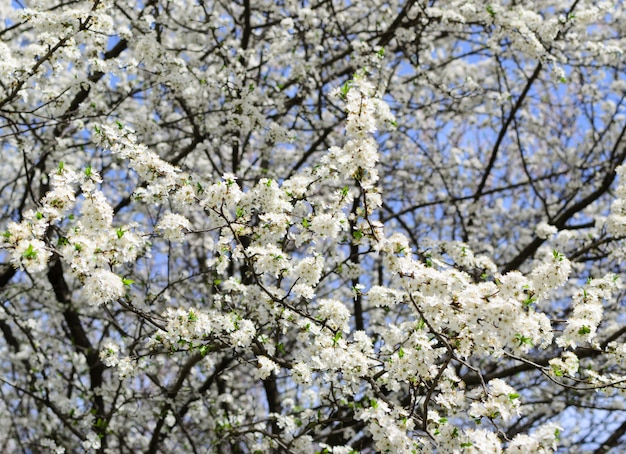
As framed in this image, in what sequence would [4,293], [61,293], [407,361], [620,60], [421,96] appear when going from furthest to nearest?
[421,96]
[620,60]
[61,293]
[4,293]
[407,361]

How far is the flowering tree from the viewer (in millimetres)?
3393

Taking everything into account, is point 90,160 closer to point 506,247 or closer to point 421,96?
point 421,96

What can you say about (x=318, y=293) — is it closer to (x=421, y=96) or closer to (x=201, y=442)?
(x=201, y=442)

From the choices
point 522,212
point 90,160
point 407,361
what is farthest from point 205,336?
point 522,212

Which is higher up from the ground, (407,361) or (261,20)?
(261,20)

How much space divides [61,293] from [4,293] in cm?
69

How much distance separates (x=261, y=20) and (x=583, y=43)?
13.7ft

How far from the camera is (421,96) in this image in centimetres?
926

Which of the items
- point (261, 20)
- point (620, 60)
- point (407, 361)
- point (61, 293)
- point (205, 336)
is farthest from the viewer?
point (261, 20)

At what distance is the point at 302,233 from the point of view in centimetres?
399

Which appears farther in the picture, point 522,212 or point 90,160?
point 522,212

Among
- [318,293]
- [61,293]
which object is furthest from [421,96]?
[61,293]

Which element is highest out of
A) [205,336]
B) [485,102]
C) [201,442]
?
[485,102]

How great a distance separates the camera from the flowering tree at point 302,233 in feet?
11.1
